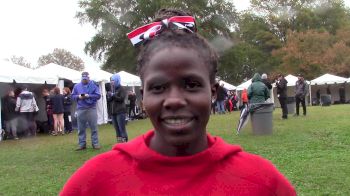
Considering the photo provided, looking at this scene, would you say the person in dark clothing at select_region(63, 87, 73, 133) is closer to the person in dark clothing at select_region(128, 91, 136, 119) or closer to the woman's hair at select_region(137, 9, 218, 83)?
the person in dark clothing at select_region(128, 91, 136, 119)

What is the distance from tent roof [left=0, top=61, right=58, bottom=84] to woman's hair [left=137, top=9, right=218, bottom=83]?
13.0m

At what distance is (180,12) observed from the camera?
1.84 metres

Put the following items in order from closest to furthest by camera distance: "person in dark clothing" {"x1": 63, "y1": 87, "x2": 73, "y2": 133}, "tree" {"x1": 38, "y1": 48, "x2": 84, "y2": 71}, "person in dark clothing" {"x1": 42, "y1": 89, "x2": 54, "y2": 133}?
"person in dark clothing" {"x1": 42, "y1": 89, "x2": 54, "y2": 133} → "person in dark clothing" {"x1": 63, "y1": 87, "x2": 73, "y2": 133} → "tree" {"x1": 38, "y1": 48, "x2": 84, "y2": 71}

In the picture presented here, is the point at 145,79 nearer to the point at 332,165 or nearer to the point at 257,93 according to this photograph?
the point at 332,165

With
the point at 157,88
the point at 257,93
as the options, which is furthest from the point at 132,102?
the point at 157,88

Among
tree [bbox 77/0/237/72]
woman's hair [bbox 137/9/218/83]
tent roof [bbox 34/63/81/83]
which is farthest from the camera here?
tree [bbox 77/0/237/72]

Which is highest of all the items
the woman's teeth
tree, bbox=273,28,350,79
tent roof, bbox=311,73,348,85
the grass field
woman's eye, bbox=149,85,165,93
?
tree, bbox=273,28,350,79

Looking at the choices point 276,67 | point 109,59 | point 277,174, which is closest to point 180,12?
point 277,174

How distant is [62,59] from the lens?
66.2 m

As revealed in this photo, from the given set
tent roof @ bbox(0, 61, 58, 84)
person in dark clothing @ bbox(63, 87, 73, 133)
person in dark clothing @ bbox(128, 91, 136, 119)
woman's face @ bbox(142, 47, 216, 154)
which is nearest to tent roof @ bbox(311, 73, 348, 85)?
person in dark clothing @ bbox(128, 91, 136, 119)

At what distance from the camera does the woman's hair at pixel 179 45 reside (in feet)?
5.48

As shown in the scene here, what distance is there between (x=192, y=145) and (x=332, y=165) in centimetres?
582

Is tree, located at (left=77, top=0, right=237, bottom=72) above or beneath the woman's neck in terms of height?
above

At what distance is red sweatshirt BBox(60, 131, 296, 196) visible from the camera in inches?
62.1
